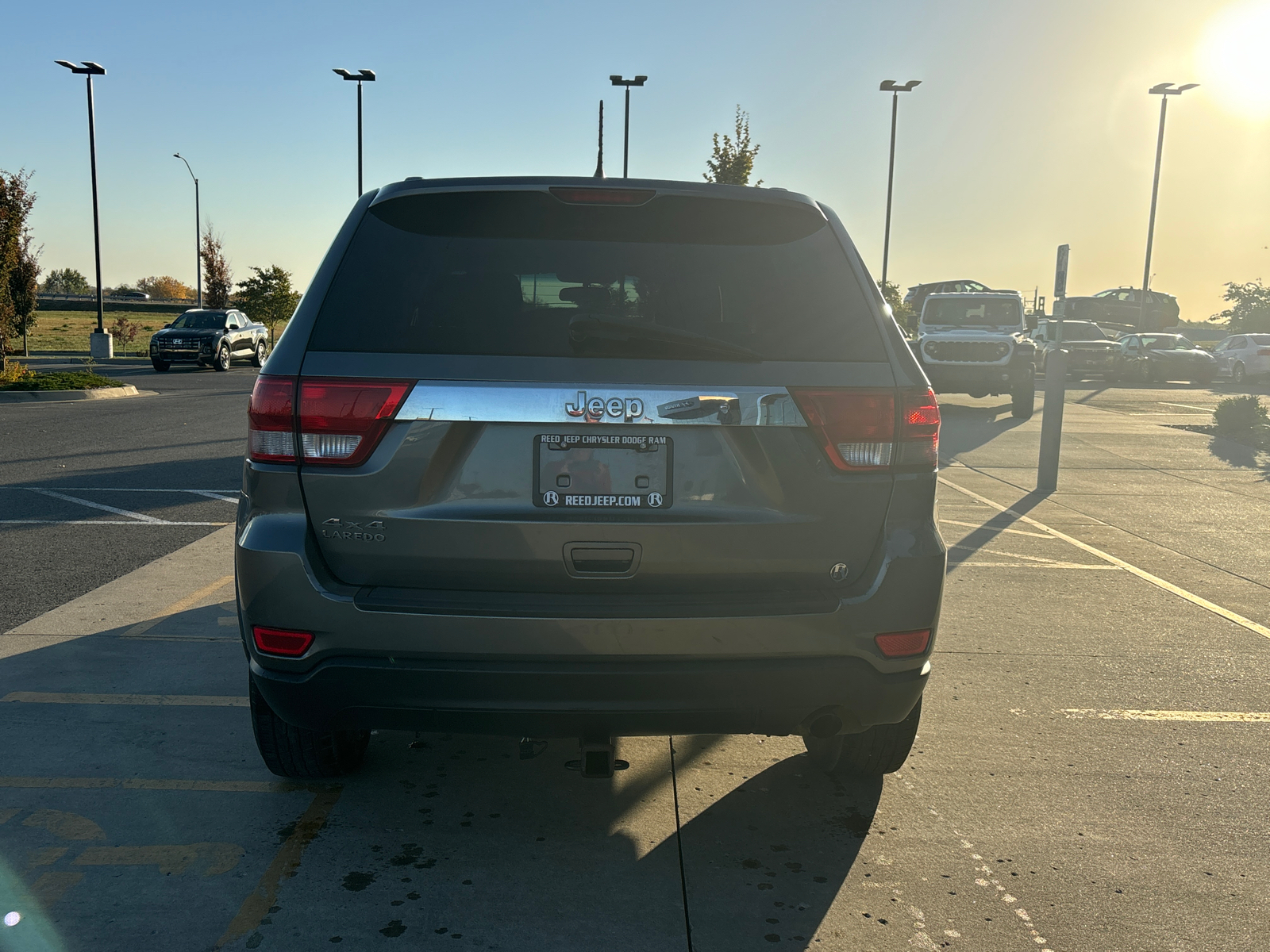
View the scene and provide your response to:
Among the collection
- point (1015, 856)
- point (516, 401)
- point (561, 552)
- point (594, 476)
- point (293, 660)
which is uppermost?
point (516, 401)

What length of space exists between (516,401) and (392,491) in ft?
1.31

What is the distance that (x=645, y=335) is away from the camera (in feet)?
9.65

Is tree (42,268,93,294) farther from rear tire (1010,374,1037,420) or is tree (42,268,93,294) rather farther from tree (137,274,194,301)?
rear tire (1010,374,1037,420)

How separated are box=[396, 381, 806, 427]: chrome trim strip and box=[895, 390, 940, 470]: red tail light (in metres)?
0.51

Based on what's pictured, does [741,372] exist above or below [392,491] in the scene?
above

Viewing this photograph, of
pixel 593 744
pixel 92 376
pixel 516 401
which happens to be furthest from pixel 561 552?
pixel 92 376

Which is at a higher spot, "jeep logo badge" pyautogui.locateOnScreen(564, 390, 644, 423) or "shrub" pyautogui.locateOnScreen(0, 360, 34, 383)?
"jeep logo badge" pyautogui.locateOnScreen(564, 390, 644, 423)

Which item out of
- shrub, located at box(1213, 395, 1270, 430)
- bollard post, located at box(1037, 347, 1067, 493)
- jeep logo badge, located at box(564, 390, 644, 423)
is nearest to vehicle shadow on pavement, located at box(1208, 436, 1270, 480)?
shrub, located at box(1213, 395, 1270, 430)

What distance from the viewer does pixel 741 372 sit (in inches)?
116

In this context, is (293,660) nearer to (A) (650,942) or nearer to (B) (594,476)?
(B) (594,476)

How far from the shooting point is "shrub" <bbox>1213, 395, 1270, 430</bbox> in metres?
17.3

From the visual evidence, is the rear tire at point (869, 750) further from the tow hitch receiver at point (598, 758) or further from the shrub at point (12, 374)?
the shrub at point (12, 374)

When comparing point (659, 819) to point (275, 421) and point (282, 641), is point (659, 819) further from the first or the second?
point (275, 421)

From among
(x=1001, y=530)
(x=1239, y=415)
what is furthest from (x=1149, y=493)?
(x=1239, y=415)
